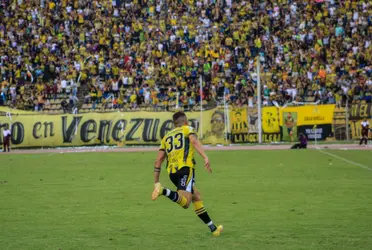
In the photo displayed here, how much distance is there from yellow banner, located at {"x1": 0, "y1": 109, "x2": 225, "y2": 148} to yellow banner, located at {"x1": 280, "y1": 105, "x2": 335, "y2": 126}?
5.09 m

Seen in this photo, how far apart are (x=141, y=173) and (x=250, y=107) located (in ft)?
60.2

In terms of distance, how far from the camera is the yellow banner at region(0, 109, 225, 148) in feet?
135

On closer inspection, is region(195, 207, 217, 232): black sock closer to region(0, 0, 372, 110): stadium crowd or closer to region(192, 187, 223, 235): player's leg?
region(192, 187, 223, 235): player's leg

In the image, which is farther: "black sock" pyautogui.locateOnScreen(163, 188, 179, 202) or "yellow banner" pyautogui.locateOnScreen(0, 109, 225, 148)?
"yellow banner" pyautogui.locateOnScreen(0, 109, 225, 148)

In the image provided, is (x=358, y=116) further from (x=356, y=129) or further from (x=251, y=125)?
(x=251, y=125)

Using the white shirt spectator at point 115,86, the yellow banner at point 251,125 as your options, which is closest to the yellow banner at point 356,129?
the yellow banner at point 251,125

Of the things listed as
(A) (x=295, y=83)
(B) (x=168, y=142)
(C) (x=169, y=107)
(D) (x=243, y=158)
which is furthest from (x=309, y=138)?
(B) (x=168, y=142)

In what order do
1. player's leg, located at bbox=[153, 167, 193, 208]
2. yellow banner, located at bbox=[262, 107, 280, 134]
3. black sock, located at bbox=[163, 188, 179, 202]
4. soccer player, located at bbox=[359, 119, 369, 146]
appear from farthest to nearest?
yellow banner, located at bbox=[262, 107, 280, 134]
soccer player, located at bbox=[359, 119, 369, 146]
player's leg, located at bbox=[153, 167, 193, 208]
black sock, located at bbox=[163, 188, 179, 202]

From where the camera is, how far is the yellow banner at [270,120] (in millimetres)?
40656

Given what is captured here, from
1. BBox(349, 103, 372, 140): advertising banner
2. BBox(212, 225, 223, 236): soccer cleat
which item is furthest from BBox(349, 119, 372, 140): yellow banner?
BBox(212, 225, 223, 236): soccer cleat

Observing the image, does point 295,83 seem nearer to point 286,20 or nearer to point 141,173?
point 286,20

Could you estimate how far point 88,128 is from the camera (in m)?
41.5

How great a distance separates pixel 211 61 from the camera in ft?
147

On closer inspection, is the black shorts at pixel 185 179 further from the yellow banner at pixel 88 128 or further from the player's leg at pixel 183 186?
the yellow banner at pixel 88 128
